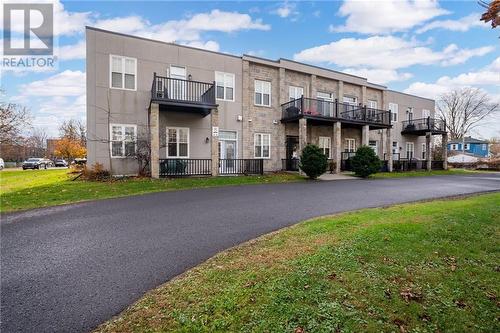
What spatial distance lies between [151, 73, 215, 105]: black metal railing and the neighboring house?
60 millimetres

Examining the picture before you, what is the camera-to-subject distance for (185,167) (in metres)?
16.5

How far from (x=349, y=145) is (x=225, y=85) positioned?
13.3 meters

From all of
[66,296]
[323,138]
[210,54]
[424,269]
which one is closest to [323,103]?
[323,138]

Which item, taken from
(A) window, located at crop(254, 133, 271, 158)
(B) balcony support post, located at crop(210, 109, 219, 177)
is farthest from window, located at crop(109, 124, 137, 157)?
(A) window, located at crop(254, 133, 271, 158)

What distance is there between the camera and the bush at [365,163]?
19.2 meters

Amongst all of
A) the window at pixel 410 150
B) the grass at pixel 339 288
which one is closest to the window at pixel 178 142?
the grass at pixel 339 288

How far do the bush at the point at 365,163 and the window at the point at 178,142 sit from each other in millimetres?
11771

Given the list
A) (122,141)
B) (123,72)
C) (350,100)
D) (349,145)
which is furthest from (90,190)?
(350,100)

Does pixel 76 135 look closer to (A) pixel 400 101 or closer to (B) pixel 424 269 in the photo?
(A) pixel 400 101

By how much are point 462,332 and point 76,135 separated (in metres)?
55.2

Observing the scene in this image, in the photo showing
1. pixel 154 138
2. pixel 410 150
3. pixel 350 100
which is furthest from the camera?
pixel 410 150

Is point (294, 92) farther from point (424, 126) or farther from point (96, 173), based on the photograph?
point (424, 126)

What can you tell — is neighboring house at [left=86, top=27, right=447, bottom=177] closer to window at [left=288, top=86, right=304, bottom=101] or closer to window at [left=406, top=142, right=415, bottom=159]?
window at [left=288, top=86, right=304, bottom=101]

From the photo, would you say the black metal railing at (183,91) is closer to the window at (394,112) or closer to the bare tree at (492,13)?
the bare tree at (492,13)
